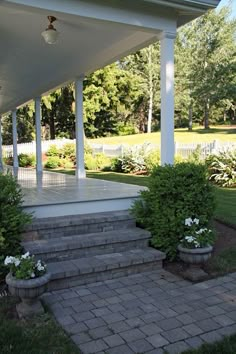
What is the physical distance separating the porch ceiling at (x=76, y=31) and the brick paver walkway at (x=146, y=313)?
2.98 m

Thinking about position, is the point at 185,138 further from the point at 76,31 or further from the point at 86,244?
the point at 86,244

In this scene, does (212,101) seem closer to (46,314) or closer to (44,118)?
(44,118)

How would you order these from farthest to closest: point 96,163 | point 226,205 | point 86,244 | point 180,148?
point 96,163
point 180,148
point 226,205
point 86,244

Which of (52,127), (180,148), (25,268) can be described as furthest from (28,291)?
(52,127)

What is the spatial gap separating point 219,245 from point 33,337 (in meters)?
2.85

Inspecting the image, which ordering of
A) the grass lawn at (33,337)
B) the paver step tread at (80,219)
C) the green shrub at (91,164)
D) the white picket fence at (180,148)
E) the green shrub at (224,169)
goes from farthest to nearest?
the green shrub at (91,164)
the white picket fence at (180,148)
the green shrub at (224,169)
the paver step tread at (80,219)
the grass lawn at (33,337)

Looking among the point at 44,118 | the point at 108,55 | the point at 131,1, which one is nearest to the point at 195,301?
the point at 131,1

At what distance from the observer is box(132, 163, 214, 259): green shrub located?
410cm

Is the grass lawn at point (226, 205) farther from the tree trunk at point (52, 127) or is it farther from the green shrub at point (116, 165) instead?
the tree trunk at point (52, 127)

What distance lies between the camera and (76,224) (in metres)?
4.22

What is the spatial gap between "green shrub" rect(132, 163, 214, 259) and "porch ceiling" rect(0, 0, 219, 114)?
6.15 ft

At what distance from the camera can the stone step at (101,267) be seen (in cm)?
349

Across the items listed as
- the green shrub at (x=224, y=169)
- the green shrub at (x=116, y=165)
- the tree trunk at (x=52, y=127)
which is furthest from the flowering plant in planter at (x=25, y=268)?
the tree trunk at (x=52, y=127)

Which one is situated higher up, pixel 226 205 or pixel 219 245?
pixel 226 205
